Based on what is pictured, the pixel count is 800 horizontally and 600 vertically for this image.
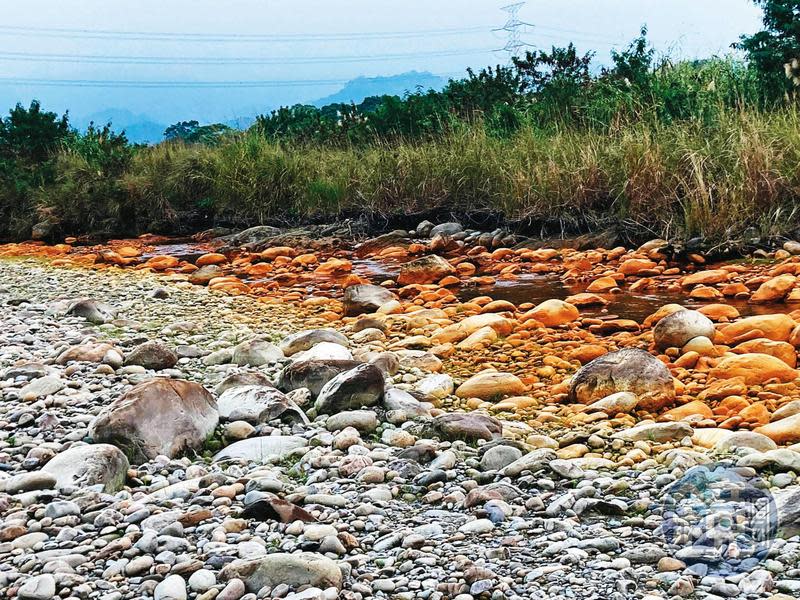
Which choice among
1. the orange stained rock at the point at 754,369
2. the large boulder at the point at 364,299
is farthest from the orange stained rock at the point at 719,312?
the large boulder at the point at 364,299

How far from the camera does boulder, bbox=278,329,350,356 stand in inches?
187

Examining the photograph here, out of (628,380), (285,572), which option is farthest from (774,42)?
(285,572)

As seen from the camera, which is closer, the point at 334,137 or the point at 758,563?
the point at 758,563

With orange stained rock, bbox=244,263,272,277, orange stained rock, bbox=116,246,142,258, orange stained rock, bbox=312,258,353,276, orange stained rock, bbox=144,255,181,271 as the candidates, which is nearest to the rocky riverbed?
orange stained rock, bbox=312,258,353,276

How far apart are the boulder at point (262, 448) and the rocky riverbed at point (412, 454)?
0.03 feet

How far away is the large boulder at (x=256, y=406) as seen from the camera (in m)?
3.36

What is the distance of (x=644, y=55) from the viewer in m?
13.0

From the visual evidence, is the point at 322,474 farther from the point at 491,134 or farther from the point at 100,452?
the point at 491,134

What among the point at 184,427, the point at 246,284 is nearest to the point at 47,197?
the point at 246,284

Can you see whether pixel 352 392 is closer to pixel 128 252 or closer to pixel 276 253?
pixel 276 253

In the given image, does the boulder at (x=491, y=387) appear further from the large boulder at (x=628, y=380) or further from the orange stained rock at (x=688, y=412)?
the orange stained rock at (x=688, y=412)

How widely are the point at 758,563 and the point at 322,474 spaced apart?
4.61 ft

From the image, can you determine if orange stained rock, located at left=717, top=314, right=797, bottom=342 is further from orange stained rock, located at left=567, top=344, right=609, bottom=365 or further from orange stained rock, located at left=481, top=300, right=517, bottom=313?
orange stained rock, located at left=481, top=300, right=517, bottom=313

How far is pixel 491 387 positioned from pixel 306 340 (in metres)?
1.35
